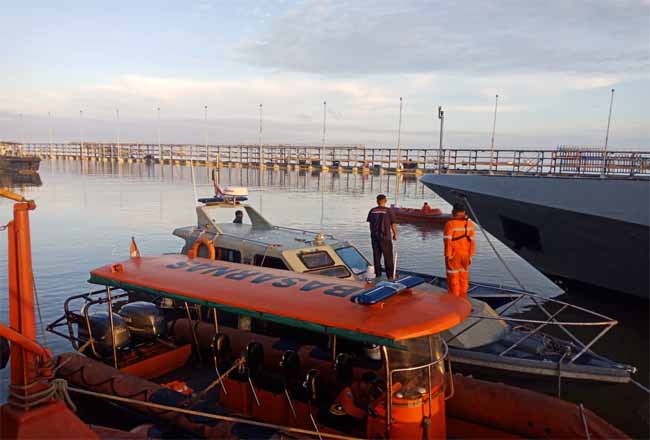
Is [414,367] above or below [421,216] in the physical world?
above

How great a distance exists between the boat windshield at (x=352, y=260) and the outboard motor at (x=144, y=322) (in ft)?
11.6

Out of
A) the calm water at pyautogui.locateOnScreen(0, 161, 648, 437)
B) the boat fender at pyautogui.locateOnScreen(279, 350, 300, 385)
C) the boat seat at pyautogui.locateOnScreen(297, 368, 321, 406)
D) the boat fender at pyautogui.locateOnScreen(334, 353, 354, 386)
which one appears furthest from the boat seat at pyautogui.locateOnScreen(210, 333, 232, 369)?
the calm water at pyautogui.locateOnScreen(0, 161, 648, 437)

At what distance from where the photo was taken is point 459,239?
7.52m

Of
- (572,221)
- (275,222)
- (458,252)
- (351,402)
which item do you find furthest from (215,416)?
(275,222)

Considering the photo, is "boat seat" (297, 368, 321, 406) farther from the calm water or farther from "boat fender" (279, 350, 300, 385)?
the calm water

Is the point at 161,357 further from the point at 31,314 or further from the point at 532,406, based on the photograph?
the point at 532,406

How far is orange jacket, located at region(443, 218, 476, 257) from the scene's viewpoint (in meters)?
7.51

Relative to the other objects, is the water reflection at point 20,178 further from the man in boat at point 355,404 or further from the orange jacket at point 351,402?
the orange jacket at point 351,402

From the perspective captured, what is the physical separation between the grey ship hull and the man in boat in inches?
292

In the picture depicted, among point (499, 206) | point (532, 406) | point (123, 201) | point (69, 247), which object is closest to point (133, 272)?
point (532, 406)

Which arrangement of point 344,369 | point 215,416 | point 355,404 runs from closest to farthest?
point 215,416, point 355,404, point 344,369

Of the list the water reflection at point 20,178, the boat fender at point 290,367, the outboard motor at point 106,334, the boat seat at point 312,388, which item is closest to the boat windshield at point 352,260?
the boat fender at point 290,367

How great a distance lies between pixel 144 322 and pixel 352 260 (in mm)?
4007

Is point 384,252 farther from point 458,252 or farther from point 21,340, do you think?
point 21,340
